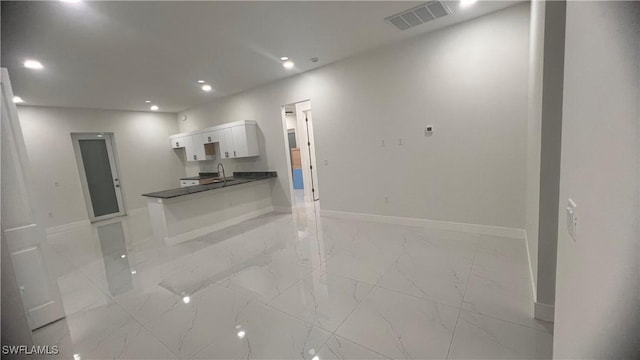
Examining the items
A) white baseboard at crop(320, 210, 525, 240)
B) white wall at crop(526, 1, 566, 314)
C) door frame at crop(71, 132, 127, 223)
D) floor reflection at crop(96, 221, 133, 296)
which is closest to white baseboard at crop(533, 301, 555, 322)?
white wall at crop(526, 1, 566, 314)

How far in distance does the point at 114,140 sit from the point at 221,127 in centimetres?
292

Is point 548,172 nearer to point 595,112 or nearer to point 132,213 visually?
A: point 595,112

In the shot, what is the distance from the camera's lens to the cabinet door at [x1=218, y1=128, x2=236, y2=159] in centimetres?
595

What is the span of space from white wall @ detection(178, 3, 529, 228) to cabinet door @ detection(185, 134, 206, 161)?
9.15 ft

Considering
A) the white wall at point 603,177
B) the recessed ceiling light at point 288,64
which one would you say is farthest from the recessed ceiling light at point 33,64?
the white wall at point 603,177

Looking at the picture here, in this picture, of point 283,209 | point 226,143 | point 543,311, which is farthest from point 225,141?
point 543,311

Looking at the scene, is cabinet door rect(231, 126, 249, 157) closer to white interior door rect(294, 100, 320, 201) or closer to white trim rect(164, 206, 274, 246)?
white trim rect(164, 206, 274, 246)

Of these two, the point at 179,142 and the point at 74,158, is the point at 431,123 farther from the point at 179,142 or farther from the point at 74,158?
the point at 74,158

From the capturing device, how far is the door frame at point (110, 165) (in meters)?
6.09

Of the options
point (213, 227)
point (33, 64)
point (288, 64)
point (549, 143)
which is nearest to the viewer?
point (549, 143)

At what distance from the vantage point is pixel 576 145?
2.87 ft

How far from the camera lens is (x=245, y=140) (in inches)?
224

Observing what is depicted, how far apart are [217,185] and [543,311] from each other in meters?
4.65

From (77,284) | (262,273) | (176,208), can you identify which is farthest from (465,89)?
(77,284)
